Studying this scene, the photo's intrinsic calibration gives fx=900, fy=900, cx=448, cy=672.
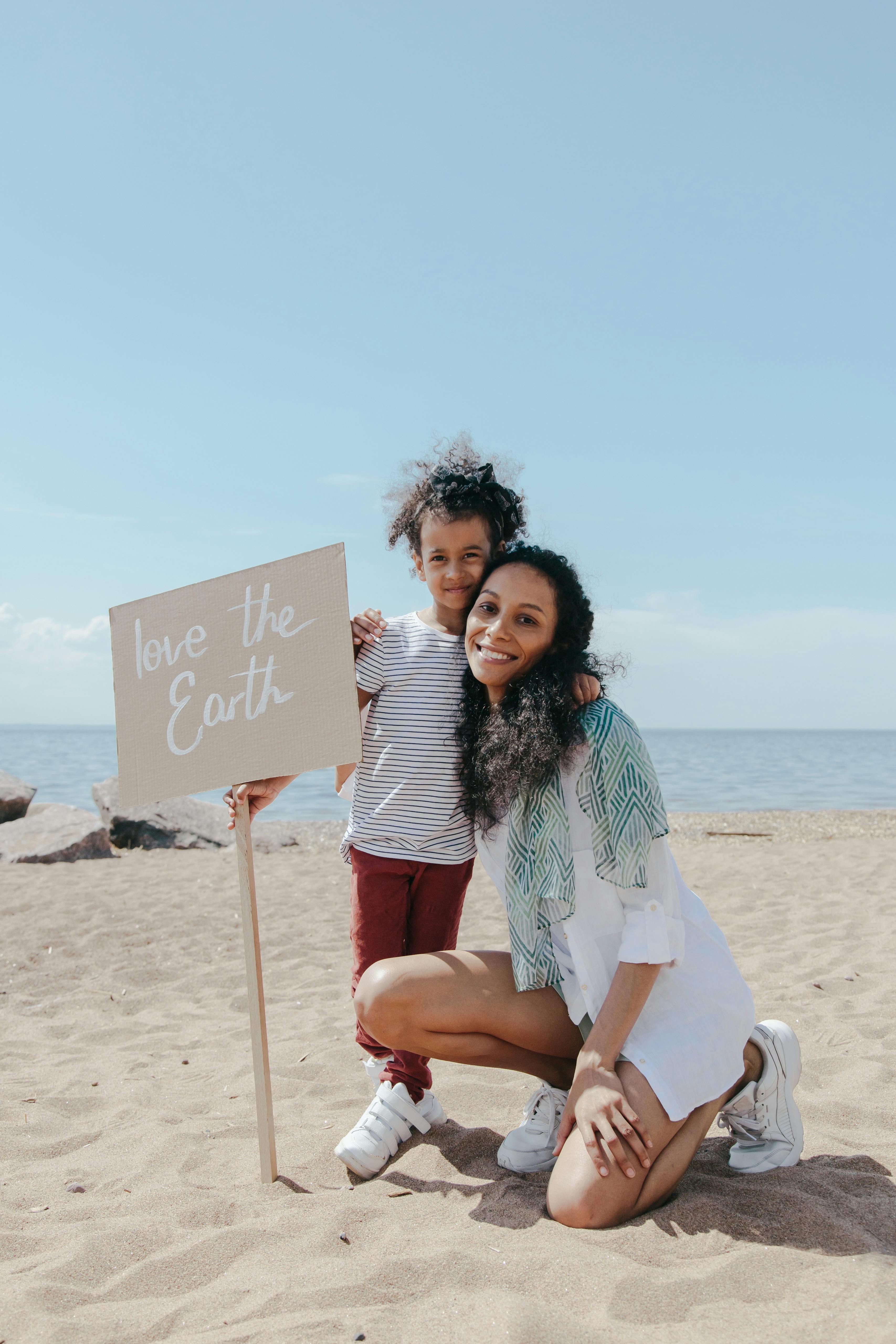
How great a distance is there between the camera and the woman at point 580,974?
210cm

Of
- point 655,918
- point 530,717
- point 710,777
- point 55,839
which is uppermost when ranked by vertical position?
point 530,717

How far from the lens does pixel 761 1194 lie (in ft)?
6.99

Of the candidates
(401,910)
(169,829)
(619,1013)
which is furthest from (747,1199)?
(169,829)

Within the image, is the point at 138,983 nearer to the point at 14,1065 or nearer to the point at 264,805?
the point at 14,1065

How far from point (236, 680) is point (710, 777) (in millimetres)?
22459

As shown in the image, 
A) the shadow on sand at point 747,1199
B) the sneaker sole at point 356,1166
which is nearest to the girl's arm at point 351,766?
the sneaker sole at point 356,1166

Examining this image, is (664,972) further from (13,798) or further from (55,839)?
(13,798)

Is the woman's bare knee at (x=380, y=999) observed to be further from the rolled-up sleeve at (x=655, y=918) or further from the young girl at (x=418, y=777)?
the rolled-up sleeve at (x=655, y=918)

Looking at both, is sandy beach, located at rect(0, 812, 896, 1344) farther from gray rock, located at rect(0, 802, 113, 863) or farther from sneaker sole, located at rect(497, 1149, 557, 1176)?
gray rock, located at rect(0, 802, 113, 863)

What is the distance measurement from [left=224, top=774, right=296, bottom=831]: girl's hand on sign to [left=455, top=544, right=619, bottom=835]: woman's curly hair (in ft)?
1.68

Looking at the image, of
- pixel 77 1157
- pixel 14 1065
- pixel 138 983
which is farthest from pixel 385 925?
pixel 138 983

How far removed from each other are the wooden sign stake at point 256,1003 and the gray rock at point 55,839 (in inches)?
256

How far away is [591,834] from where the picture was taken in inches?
90.7

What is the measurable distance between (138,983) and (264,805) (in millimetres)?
2407
